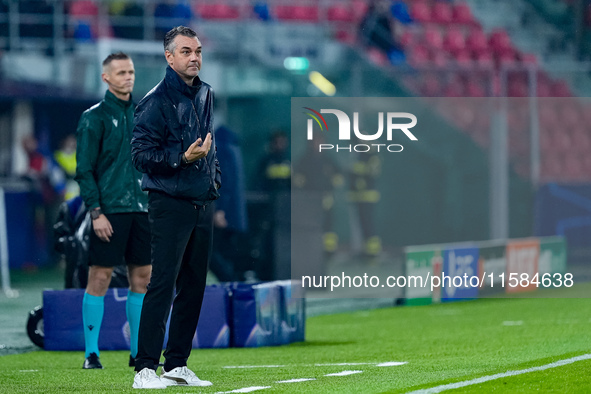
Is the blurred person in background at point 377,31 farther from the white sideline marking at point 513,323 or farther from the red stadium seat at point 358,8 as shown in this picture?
the white sideline marking at point 513,323

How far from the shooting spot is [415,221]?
15375mm

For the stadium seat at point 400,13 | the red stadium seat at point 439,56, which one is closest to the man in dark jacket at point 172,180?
the red stadium seat at point 439,56

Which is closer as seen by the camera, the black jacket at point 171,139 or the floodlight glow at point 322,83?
the black jacket at point 171,139

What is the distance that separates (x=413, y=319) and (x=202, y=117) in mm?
4821

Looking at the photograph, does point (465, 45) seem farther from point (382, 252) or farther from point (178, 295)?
point (178, 295)

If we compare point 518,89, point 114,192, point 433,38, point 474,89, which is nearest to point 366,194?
point 474,89

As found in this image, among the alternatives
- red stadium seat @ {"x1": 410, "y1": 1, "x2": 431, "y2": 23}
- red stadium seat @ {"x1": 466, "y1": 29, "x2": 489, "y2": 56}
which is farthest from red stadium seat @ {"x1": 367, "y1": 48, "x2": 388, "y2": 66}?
red stadium seat @ {"x1": 410, "y1": 1, "x2": 431, "y2": 23}

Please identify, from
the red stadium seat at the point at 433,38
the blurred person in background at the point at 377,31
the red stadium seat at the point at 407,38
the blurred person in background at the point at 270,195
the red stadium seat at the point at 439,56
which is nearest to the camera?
the blurred person in background at the point at 270,195

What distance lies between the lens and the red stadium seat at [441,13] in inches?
824

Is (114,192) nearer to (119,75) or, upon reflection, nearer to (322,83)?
(119,75)

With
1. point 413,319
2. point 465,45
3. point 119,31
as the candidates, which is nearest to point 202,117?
point 413,319

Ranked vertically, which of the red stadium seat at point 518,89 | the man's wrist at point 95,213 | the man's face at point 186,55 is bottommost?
the man's wrist at point 95,213

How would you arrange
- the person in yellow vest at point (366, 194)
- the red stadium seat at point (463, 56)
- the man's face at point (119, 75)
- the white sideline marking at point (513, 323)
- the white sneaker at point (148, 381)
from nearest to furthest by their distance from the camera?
the white sneaker at point (148, 381), the man's face at point (119, 75), the white sideline marking at point (513, 323), the person in yellow vest at point (366, 194), the red stadium seat at point (463, 56)

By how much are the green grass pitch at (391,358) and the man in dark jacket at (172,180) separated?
0.31m
